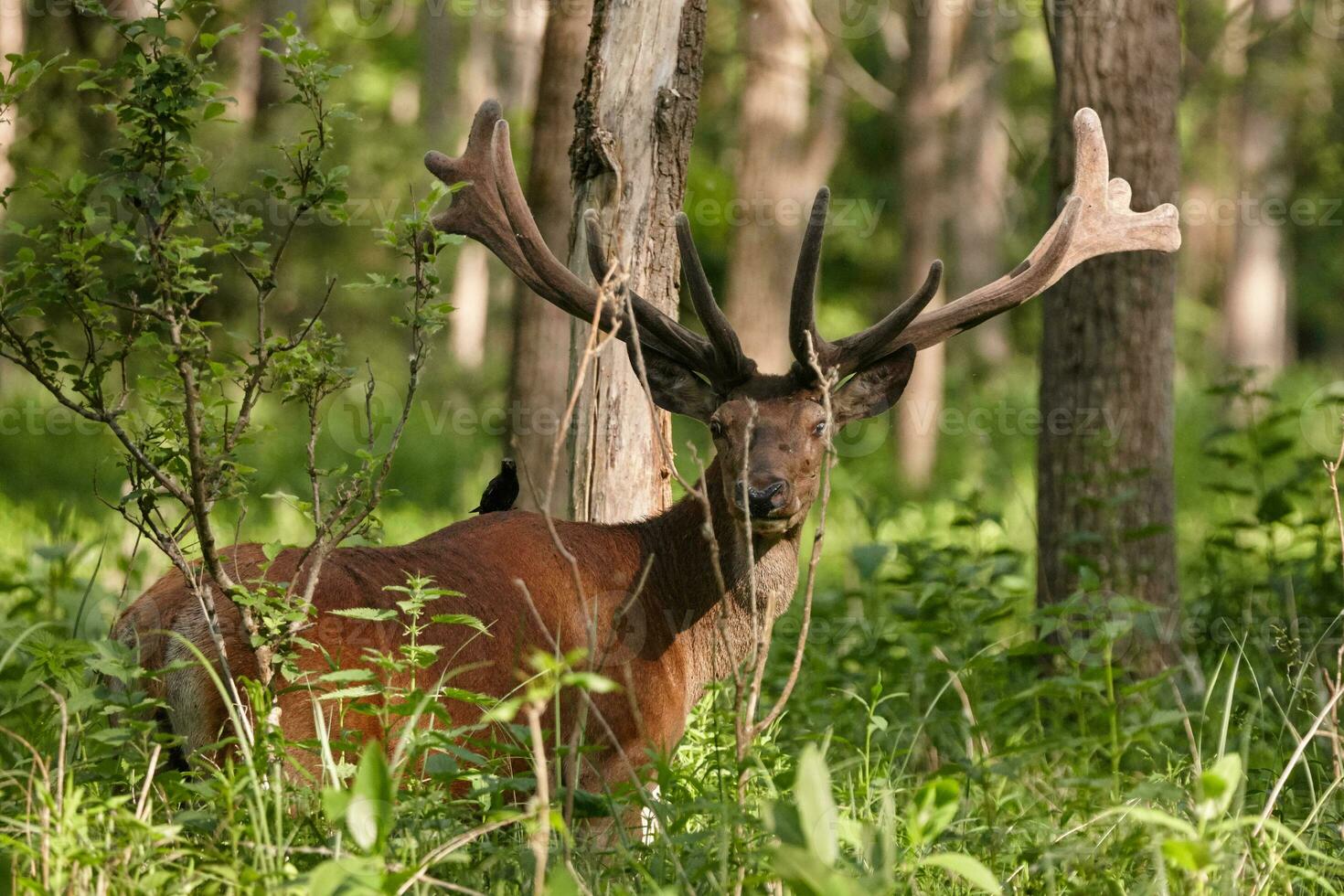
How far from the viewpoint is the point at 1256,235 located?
26391 millimetres

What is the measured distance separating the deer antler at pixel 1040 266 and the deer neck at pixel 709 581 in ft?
2.18

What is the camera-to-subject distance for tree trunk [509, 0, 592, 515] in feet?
26.7

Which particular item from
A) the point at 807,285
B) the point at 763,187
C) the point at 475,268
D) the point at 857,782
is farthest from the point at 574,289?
the point at 475,268

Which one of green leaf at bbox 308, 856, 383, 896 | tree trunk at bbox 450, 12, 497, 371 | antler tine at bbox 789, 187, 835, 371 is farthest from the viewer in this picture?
tree trunk at bbox 450, 12, 497, 371

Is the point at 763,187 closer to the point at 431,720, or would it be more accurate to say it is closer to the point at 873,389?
the point at 873,389

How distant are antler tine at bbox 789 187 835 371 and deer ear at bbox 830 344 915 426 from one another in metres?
0.29

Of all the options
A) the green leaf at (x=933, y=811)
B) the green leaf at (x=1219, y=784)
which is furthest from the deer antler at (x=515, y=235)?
the green leaf at (x=1219, y=784)

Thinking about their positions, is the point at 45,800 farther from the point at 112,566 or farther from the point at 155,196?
the point at 112,566

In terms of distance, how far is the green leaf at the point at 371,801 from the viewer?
114 inches

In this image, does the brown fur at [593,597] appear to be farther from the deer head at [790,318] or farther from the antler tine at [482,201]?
the antler tine at [482,201]

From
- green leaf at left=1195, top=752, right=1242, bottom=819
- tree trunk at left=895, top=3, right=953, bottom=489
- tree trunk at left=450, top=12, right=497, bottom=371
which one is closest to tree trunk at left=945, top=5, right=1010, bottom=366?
tree trunk at left=895, top=3, right=953, bottom=489

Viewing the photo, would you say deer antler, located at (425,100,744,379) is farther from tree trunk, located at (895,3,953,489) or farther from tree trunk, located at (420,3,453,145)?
tree trunk, located at (420,3,453,145)

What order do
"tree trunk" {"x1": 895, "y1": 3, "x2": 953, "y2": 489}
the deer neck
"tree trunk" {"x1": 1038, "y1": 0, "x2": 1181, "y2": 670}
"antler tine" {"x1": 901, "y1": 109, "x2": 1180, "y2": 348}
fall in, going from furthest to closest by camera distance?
"tree trunk" {"x1": 895, "y1": 3, "x2": 953, "y2": 489} < "tree trunk" {"x1": 1038, "y1": 0, "x2": 1181, "y2": 670} < "antler tine" {"x1": 901, "y1": 109, "x2": 1180, "y2": 348} < the deer neck

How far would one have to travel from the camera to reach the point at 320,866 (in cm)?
280
